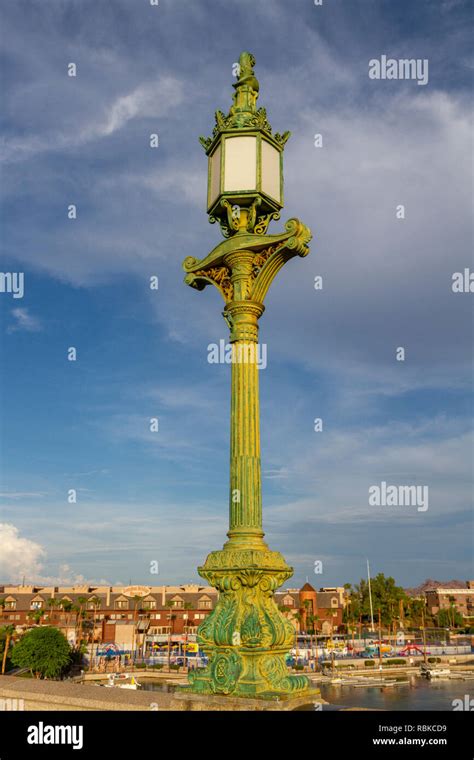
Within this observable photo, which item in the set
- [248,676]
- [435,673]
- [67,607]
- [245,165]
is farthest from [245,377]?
[67,607]

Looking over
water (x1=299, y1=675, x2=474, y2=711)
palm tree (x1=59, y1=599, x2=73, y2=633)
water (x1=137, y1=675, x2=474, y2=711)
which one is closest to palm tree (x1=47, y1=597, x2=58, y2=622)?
palm tree (x1=59, y1=599, x2=73, y2=633)

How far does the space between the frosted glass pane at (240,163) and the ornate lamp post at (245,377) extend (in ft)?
0.06

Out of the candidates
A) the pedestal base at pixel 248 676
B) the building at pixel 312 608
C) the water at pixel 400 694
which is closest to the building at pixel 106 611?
the building at pixel 312 608

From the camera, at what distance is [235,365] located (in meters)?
11.3

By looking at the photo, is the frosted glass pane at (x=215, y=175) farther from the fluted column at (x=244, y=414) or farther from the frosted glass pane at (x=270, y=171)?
the fluted column at (x=244, y=414)

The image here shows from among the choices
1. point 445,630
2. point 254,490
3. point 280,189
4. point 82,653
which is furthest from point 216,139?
point 445,630

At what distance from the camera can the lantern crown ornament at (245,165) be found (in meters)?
12.0

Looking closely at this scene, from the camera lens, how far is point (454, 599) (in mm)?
155500
